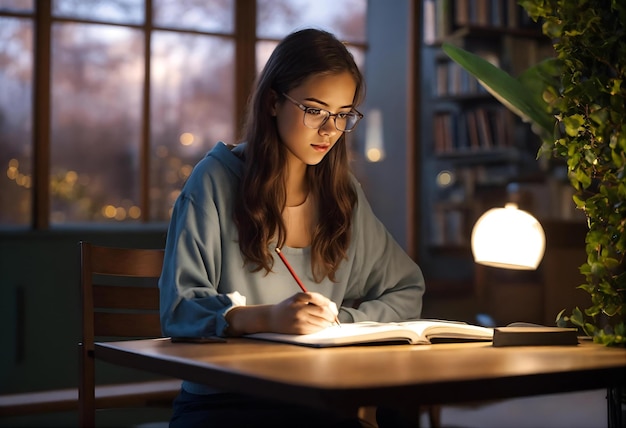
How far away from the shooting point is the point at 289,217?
2.03 metres

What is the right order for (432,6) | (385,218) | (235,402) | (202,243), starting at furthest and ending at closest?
1. (385,218)
2. (432,6)
3. (202,243)
4. (235,402)

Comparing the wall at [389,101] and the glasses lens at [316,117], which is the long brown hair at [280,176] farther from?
the wall at [389,101]

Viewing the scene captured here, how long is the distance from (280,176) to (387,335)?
0.59m

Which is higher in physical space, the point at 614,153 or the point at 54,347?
the point at 614,153

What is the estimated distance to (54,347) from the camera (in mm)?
4824

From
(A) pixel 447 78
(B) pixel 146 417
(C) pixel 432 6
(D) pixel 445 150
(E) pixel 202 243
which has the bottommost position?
(B) pixel 146 417

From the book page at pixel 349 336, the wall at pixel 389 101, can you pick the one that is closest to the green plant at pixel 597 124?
the book page at pixel 349 336

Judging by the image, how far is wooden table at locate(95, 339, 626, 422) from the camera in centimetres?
107

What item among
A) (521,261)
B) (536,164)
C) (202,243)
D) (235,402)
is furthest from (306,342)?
(536,164)

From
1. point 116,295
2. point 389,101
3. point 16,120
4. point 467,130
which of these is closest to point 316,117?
point 116,295

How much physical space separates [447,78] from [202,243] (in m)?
5.29

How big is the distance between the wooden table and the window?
381cm

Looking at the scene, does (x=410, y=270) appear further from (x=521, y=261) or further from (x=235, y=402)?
(x=235, y=402)

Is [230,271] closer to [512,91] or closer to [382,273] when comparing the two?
[382,273]
